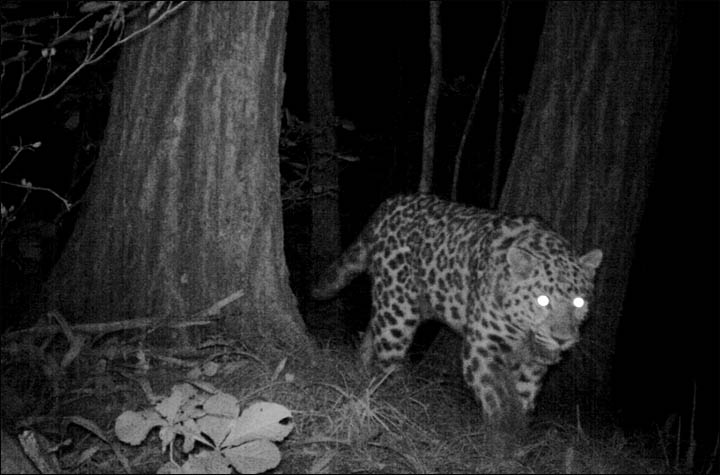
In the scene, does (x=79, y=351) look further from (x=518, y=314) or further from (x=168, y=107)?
(x=518, y=314)

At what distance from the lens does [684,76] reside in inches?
715

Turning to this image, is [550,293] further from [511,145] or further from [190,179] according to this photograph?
[511,145]

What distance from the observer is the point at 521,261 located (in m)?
5.34

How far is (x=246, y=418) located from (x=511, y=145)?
1832 cm

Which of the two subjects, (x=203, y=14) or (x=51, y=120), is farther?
(x=51, y=120)

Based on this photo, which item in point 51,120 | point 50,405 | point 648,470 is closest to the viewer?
point 50,405

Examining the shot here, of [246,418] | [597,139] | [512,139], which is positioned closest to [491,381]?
[597,139]

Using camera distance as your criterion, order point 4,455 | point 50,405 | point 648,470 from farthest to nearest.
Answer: point 648,470 < point 50,405 < point 4,455

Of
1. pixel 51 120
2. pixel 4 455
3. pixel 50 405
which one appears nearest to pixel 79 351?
pixel 50 405

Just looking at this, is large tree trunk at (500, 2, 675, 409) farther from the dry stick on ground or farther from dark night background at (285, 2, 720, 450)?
→ dark night background at (285, 2, 720, 450)

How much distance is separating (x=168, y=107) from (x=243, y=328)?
122cm

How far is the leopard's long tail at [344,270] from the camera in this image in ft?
22.7

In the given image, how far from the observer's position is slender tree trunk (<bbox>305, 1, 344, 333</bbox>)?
897cm

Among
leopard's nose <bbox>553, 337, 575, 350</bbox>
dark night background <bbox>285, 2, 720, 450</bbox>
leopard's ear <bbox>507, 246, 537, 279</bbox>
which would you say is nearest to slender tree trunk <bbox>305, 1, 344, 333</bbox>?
leopard's ear <bbox>507, 246, 537, 279</bbox>
